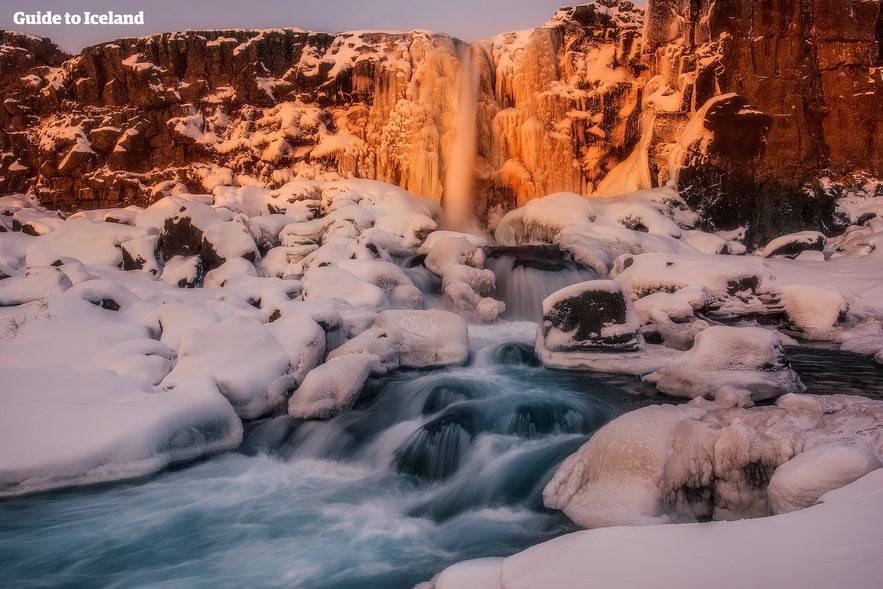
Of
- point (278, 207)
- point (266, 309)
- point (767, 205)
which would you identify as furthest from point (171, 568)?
point (767, 205)

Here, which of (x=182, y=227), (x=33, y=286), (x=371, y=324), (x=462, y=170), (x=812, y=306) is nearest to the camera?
(x=371, y=324)

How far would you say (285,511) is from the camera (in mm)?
4113

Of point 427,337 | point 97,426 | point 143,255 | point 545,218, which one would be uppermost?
point 545,218

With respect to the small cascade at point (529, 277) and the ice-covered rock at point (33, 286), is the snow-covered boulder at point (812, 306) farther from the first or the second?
the ice-covered rock at point (33, 286)

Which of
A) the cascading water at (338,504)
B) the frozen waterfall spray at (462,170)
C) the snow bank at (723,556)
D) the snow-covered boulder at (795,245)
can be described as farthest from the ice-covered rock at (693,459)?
the frozen waterfall spray at (462,170)

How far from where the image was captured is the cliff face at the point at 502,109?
43.5ft

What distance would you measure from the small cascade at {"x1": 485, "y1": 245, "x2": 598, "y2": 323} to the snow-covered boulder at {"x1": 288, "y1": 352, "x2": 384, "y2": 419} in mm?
4410

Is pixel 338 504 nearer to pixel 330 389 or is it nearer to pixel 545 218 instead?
pixel 330 389

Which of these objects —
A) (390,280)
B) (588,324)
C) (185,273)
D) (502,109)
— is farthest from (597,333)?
(502,109)

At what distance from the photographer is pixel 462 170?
52.5 feet

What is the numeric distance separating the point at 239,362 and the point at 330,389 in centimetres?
97

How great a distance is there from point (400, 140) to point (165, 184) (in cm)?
752

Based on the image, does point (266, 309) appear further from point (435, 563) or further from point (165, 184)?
point (165, 184)

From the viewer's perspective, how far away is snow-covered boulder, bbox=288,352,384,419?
216 inches
